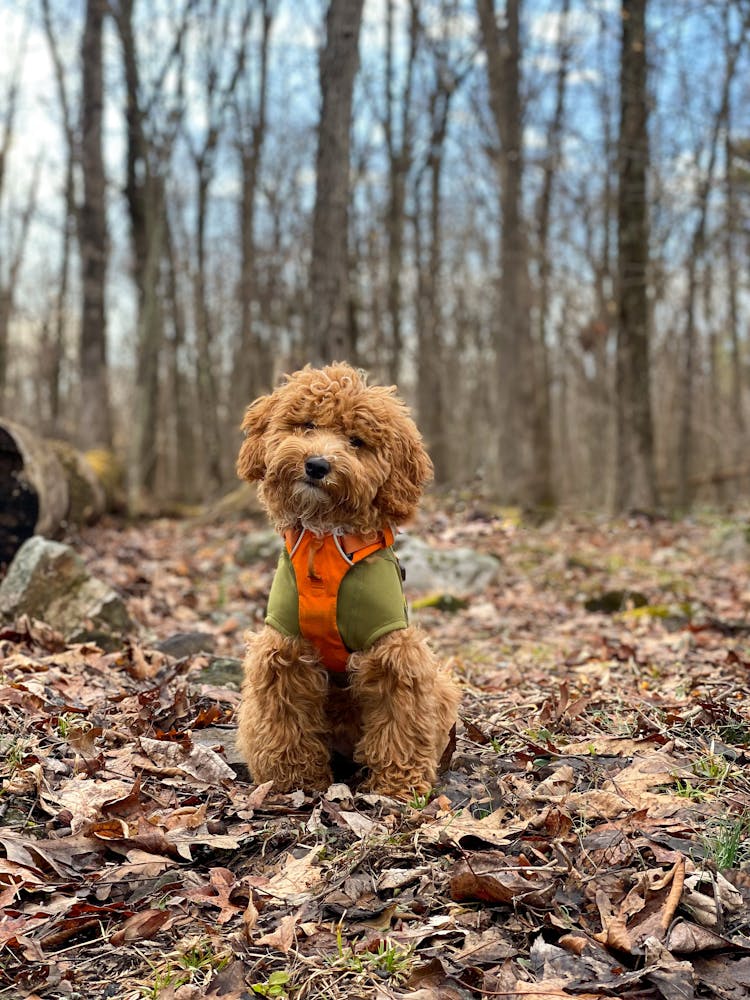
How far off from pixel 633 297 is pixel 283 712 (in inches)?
482

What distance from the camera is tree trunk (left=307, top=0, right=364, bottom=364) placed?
33.3ft

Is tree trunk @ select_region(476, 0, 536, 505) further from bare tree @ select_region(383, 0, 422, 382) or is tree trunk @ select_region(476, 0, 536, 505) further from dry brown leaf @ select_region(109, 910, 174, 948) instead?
dry brown leaf @ select_region(109, 910, 174, 948)

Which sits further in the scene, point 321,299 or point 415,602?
point 321,299

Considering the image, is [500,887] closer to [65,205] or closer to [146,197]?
[146,197]

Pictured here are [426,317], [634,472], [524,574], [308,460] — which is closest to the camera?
[308,460]

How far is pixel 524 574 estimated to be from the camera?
9938 mm

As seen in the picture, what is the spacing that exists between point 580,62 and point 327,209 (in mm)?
12281

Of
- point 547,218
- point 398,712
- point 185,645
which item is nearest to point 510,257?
point 547,218

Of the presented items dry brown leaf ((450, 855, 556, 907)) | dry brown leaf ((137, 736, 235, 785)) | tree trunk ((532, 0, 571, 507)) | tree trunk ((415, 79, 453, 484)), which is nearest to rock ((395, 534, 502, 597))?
dry brown leaf ((137, 736, 235, 785))

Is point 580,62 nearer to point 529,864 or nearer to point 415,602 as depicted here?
point 415,602

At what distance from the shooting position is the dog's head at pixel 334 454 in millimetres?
3602

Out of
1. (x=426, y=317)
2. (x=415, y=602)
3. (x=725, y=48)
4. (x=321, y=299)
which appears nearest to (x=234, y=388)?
(x=426, y=317)

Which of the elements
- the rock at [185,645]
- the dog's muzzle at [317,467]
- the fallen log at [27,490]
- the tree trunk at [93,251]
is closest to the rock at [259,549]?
the fallen log at [27,490]

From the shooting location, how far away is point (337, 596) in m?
3.77
